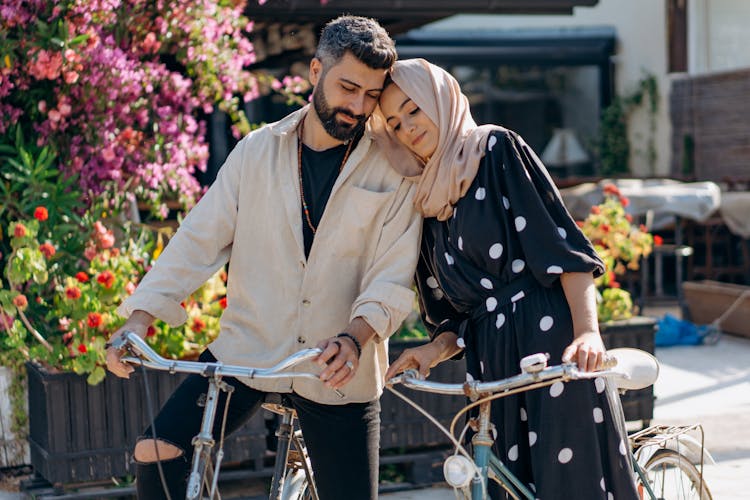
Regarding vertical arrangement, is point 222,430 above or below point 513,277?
below

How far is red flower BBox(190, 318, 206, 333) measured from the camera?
5215 mm

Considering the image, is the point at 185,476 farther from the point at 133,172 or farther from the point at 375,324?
the point at 133,172

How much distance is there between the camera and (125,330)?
2936 millimetres

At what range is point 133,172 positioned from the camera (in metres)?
6.24

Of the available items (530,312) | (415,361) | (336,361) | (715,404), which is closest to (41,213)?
(415,361)

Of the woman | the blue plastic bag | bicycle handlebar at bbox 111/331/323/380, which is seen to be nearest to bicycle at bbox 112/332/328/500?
bicycle handlebar at bbox 111/331/323/380

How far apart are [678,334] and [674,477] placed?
239 inches

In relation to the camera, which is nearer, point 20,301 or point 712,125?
point 20,301

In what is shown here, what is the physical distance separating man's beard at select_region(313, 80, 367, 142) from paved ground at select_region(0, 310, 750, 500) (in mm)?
2630

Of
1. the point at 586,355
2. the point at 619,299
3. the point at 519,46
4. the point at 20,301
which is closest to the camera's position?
the point at 586,355

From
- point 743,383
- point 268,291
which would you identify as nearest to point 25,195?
point 268,291

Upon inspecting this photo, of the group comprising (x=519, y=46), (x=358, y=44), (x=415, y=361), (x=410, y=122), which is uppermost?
(x=519, y=46)

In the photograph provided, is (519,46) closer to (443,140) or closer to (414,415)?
(414,415)

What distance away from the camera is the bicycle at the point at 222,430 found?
266cm
